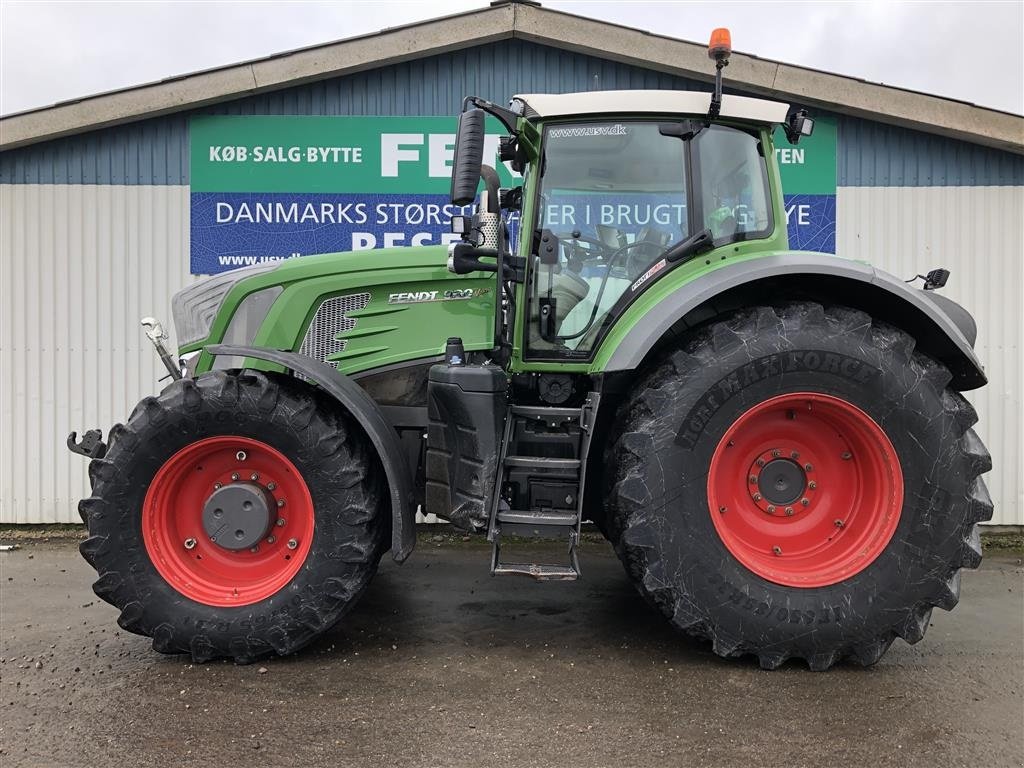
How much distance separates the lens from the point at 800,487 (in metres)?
3.31

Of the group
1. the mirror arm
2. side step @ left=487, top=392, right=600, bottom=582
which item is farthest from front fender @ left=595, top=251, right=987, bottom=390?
the mirror arm

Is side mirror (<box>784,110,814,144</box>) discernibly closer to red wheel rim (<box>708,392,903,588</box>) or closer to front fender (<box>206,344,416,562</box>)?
red wheel rim (<box>708,392,903,588</box>)

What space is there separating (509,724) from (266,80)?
16.3 ft

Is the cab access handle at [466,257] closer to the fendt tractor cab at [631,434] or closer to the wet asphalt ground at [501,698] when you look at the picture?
the fendt tractor cab at [631,434]

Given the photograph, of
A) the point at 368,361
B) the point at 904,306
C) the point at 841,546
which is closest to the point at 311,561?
the point at 368,361

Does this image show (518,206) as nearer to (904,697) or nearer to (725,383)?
(725,383)

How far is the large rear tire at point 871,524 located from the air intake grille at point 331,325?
1508mm

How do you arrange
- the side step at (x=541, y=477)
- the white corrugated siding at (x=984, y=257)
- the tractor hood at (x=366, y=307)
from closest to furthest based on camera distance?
the side step at (x=541, y=477) < the tractor hood at (x=366, y=307) < the white corrugated siding at (x=984, y=257)

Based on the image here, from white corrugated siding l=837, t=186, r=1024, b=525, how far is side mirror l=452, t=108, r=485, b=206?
4.04m

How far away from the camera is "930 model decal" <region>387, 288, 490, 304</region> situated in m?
3.66

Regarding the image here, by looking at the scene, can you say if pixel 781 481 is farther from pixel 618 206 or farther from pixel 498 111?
pixel 498 111

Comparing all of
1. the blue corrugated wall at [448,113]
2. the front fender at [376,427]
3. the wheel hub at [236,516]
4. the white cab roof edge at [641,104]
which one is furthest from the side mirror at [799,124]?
the wheel hub at [236,516]

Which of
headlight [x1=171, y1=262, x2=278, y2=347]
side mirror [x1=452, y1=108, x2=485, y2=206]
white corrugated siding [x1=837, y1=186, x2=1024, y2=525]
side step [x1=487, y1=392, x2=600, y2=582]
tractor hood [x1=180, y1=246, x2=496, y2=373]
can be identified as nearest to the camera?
side mirror [x1=452, y1=108, x2=485, y2=206]

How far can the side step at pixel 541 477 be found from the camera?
3217mm
